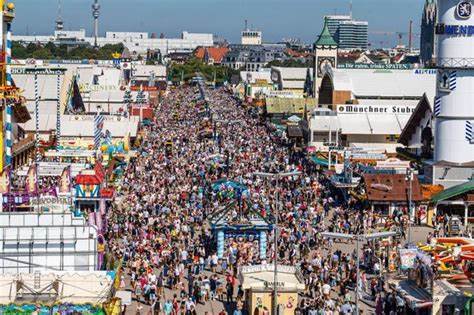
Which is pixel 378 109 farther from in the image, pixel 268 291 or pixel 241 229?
pixel 268 291

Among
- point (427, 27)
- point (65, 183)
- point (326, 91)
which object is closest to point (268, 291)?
point (65, 183)

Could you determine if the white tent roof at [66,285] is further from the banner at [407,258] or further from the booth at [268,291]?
the banner at [407,258]

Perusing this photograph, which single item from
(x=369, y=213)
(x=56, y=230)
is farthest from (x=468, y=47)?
(x=56, y=230)

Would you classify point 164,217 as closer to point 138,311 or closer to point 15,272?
point 138,311

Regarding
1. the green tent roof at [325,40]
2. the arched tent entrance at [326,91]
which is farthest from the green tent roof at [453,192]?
the green tent roof at [325,40]


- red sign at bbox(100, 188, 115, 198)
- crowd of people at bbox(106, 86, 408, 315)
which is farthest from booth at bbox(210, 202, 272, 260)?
red sign at bbox(100, 188, 115, 198)
